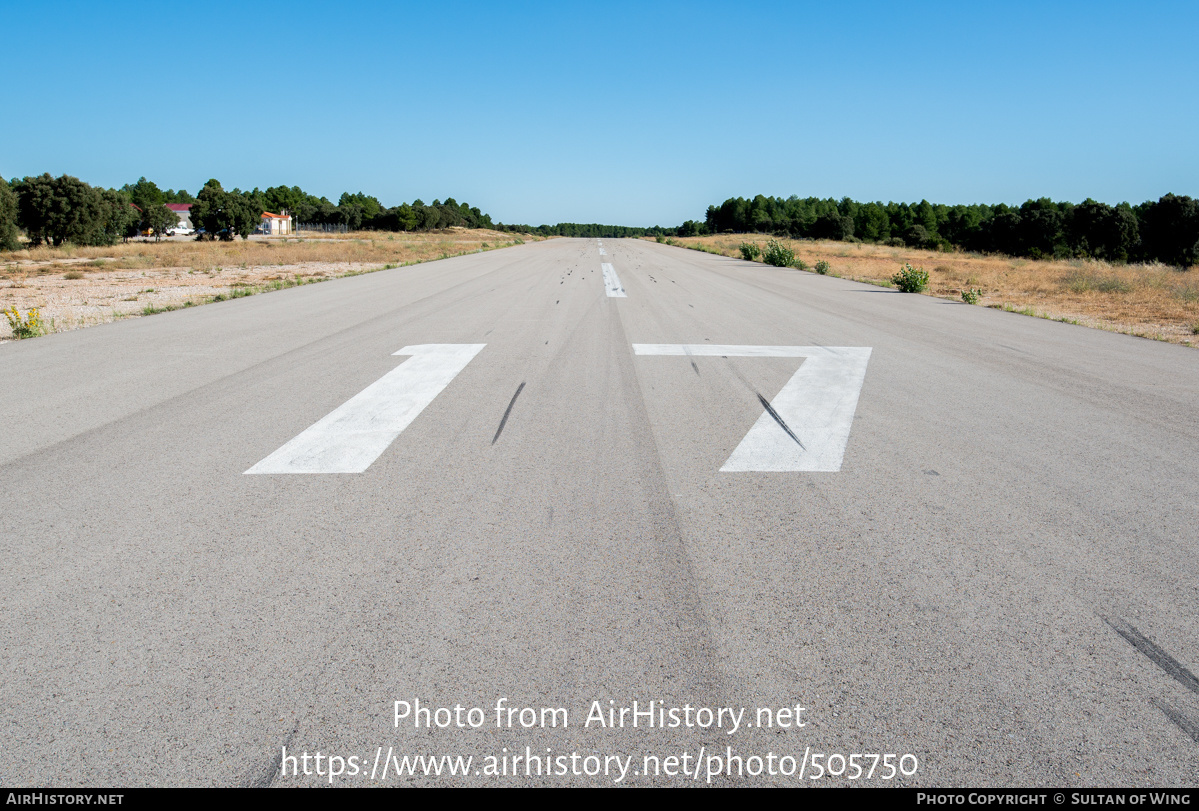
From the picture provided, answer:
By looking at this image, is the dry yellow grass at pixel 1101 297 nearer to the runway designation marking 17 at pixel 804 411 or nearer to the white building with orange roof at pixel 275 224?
the runway designation marking 17 at pixel 804 411

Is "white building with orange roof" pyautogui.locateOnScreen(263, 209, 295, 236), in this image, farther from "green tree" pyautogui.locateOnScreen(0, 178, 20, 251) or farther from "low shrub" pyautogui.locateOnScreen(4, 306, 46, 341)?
"low shrub" pyautogui.locateOnScreen(4, 306, 46, 341)

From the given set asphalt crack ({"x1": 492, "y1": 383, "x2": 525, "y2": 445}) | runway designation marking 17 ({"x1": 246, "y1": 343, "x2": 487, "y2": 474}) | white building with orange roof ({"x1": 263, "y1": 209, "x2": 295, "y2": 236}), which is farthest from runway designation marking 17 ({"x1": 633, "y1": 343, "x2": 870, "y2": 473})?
white building with orange roof ({"x1": 263, "y1": 209, "x2": 295, "y2": 236})

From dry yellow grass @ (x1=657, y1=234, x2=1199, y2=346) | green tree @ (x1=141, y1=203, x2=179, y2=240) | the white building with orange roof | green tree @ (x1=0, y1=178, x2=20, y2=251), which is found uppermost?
the white building with orange roof

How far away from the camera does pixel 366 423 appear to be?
576 cm

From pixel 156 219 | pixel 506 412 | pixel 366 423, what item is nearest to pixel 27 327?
pixel 366 423

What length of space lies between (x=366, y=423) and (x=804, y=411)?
3.87m

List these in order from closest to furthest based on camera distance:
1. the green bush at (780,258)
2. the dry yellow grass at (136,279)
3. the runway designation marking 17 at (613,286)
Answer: the dry yellow grass at (136,279) < the runway designation marking 17 at (613,286) < the green bush at (780,258)

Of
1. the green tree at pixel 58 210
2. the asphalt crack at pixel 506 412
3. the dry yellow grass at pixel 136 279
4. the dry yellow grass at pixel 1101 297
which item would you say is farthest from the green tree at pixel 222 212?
the asphalt crack at pixel 506 412

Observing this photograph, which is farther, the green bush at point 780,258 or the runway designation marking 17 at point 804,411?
the green bush at point 780,258

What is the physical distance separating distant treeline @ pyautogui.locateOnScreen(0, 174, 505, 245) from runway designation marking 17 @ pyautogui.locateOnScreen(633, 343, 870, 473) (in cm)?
6210

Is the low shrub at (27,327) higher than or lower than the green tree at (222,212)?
lower

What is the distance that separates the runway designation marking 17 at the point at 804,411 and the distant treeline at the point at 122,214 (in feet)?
204

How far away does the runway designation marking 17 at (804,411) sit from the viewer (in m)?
4.98

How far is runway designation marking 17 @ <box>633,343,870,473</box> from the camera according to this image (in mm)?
4980
